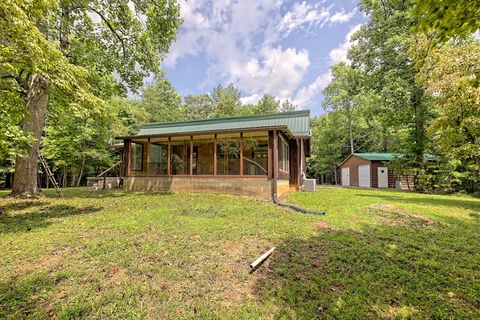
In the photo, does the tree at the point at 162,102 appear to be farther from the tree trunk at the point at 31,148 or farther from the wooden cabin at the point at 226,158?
the tree trunk at the point at 31,148

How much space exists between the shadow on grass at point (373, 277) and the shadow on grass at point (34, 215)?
→ 5.82 meters

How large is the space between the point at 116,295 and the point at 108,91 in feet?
39.9

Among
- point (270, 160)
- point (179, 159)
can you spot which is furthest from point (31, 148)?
point (270, 160)

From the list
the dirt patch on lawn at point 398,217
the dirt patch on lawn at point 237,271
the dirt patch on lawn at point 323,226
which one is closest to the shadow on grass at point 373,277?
the dirt patch on lawn at point 237,271

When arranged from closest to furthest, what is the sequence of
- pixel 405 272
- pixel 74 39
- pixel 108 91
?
pixel 405 272, pixel 74 39, pixel 108 91

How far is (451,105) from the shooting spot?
9742 mm

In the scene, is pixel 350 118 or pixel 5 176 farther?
pixel 350 118

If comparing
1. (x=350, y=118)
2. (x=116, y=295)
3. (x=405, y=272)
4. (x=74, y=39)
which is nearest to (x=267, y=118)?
(x=74, y=39)

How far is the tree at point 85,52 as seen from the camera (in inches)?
268

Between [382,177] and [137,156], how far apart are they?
70.9 feet

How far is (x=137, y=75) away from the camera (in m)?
13.0

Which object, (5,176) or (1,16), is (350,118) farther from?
(5,176)

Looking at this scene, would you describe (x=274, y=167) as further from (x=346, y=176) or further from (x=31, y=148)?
(x=346, y=176)

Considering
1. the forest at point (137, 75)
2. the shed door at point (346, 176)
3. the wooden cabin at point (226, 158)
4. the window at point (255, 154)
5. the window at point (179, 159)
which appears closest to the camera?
the forest at point (137, 75)
